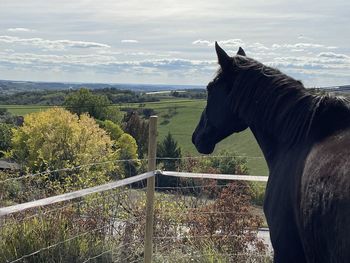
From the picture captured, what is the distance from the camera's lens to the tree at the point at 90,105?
148 feet

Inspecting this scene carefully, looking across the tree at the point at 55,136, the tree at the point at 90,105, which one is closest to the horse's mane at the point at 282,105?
the tree at the point at 55,136

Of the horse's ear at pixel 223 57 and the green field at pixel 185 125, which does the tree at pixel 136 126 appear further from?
the horse's ear at pixel 223 57

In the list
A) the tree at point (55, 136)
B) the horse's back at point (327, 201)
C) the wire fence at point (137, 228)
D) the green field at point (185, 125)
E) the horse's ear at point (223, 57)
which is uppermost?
the horse's ear at point (223, 57)

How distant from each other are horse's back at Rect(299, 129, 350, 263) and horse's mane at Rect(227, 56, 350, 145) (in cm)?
15

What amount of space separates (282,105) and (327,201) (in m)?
0.99

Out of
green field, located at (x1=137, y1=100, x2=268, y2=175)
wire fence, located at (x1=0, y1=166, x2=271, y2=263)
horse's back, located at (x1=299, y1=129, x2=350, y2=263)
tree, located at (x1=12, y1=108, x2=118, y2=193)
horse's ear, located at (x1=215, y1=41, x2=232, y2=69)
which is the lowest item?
green field, located at (x1=137, y1=100, x2=268, y2=175)

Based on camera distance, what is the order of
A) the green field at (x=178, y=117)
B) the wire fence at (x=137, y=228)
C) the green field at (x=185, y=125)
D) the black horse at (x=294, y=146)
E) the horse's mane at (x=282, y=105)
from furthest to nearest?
the green field at (x=178, y=117) → the green field at (x=185, y=125) → the wire fence at (x=137, y=228) → the horse's mane at (x=282, y=105) → the black horse at (x=294, y=146)

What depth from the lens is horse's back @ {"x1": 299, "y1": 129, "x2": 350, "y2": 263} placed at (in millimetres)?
2521

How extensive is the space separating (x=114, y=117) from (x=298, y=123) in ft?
155

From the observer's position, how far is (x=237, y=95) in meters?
3.89

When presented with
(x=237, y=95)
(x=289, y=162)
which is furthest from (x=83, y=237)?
(x=289, y=162)

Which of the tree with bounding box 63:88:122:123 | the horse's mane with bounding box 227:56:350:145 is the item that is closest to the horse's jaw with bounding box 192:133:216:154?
the horse's mane with bounding box 227:56:350:145

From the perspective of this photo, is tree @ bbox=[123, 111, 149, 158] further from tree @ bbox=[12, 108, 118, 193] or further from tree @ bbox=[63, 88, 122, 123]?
tree @ bbox=[12, 108, 118, 193]

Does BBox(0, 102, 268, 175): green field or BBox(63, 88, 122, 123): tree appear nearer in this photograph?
BBox(63, 88, 122, 123): tree
